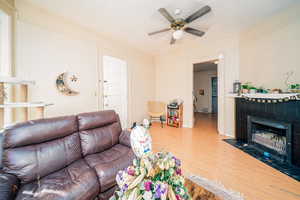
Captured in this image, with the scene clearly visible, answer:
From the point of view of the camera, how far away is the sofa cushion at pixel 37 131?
118cm

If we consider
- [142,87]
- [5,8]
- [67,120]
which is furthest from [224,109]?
[5,8]

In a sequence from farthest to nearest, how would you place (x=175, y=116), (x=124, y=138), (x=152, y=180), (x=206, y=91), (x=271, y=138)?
1. (x=206, y=91)
2. (x=175, y=116)
3. (x=271, y=138)
4. (x=124, y=138)
5. (x=152, y=180)

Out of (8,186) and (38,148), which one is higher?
(38,148)

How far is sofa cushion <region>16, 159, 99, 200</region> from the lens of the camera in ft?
3.14

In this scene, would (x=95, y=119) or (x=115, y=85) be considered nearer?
(x=95, y=119)

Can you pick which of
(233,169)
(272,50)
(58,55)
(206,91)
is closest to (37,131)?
(58,55)

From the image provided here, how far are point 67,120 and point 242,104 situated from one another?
11.3 feet

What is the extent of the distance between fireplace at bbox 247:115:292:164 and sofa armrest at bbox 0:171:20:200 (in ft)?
11.2

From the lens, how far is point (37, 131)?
1298 mm

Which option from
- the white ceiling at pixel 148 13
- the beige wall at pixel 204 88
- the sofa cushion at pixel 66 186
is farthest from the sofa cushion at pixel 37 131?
the beige wall at pixel 204 88

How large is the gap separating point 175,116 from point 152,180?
12.5 ft

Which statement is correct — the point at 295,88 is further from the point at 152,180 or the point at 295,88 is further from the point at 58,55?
the point at 58,55

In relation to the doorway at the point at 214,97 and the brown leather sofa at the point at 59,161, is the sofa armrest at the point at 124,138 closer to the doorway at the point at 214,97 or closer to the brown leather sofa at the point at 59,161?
the brown leather sofa at the point at 59,161

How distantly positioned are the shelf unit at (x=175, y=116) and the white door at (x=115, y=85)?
63.4 inches
